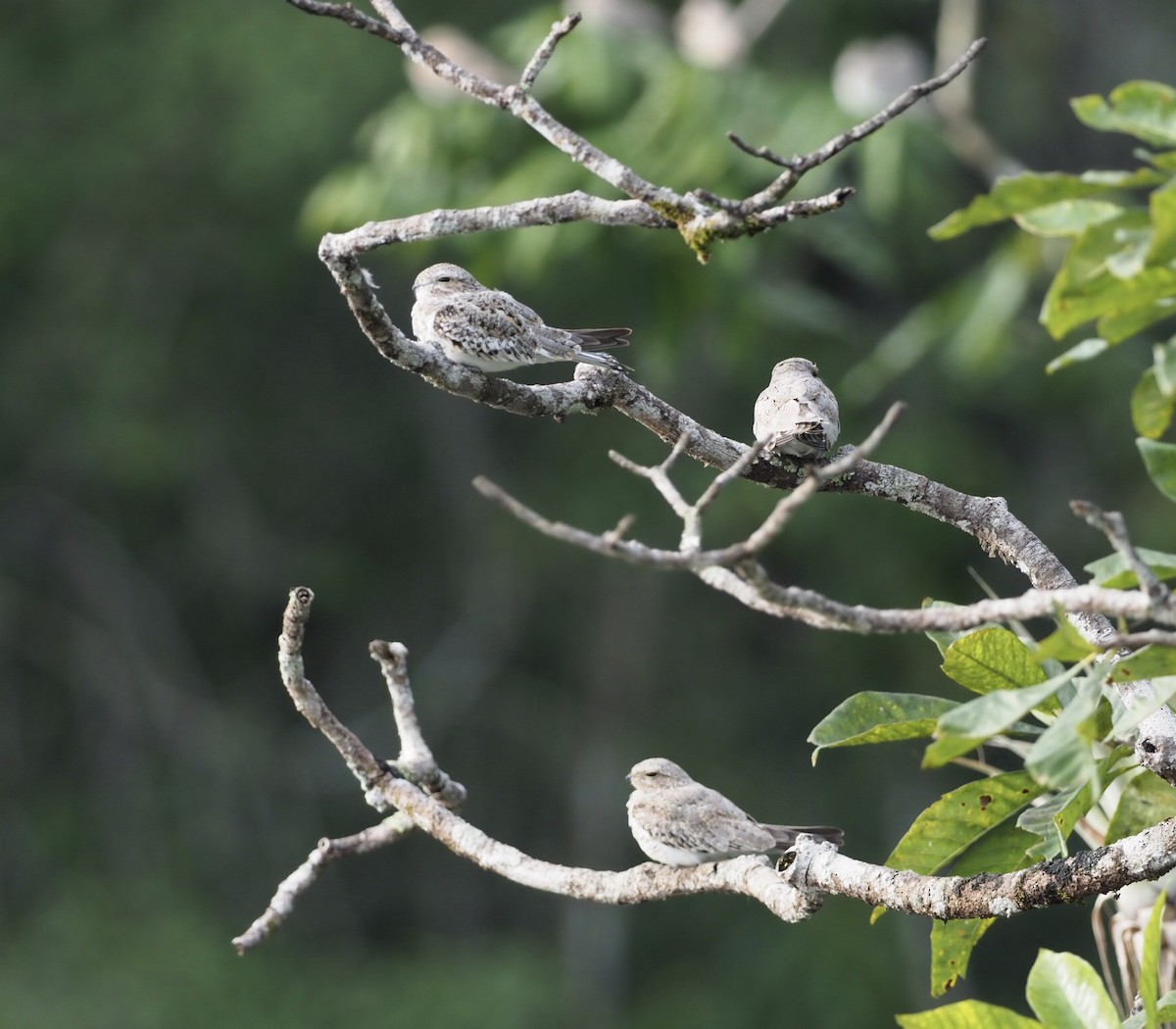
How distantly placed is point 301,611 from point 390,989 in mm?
12880

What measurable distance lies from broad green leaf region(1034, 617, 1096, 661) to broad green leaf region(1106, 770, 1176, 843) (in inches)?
34.8

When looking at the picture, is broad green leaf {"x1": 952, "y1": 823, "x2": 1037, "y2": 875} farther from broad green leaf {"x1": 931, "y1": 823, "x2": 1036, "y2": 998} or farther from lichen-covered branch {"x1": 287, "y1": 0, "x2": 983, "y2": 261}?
lichen-covered branch {"x1": 287, "y1": 0, "x2": 983, "y2": 261}

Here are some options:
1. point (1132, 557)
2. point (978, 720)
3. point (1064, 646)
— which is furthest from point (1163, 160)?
point (978, 720)

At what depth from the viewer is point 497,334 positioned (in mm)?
3723

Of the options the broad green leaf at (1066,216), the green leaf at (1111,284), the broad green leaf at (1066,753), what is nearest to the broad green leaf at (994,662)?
the broad green leaf at (1066,753)

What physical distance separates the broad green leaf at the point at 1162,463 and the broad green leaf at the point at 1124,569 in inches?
3.7

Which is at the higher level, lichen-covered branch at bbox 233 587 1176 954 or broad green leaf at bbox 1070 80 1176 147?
broad green leaf at bbox 1070 80 1176 147

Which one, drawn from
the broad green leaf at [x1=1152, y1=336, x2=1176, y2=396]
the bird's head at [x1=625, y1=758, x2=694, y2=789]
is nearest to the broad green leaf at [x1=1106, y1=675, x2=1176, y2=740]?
the broad green leaf at [x1=1152, y1=336, x2=1176, y2=396]

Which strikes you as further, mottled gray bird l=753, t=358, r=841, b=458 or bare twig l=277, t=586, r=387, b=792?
mottled gray bird l=753, t=358, r=841, b=458

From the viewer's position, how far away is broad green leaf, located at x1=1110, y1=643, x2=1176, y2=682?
2.01 meters

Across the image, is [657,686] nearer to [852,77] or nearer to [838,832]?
[852,77]

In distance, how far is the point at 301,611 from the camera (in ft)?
9.00

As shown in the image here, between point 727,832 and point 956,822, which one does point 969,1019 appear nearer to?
point 956,822

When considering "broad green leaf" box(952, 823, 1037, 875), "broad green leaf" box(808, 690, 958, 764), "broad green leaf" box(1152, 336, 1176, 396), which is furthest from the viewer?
"broad green leaf" box(952, 823, 1037, 875)
